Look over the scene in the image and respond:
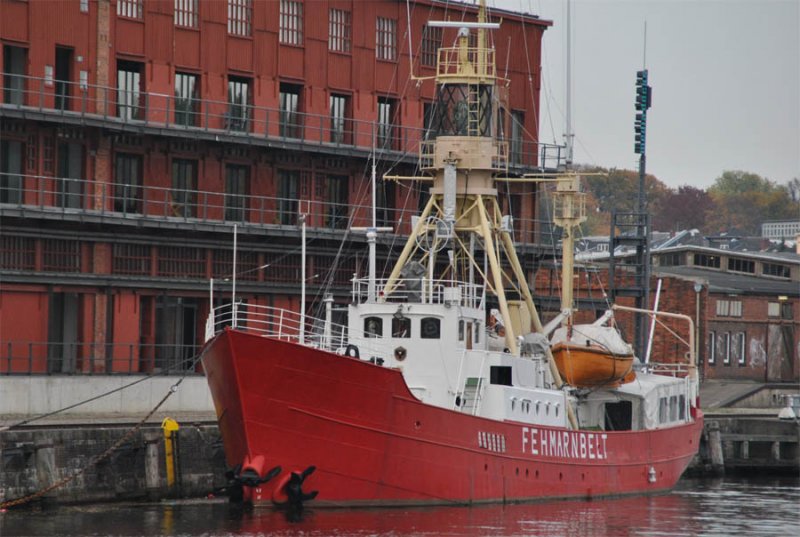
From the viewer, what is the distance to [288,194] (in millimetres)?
68875

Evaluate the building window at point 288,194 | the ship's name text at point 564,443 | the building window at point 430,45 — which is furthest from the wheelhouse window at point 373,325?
the building window at point 430,45

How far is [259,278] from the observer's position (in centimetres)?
6619

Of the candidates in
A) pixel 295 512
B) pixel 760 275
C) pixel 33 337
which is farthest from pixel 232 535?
pixel 760 275

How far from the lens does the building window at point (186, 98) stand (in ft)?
213

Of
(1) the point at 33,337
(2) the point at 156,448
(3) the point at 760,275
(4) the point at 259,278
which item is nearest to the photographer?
(2) the point at 156,448

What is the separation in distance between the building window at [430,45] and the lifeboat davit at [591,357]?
1939cm

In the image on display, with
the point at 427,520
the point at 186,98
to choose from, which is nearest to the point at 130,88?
the point at 186,98

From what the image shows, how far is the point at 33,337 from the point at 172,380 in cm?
508

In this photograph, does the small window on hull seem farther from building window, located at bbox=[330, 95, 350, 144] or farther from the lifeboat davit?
building window, located at bbox=[330, 95, 350, 144]

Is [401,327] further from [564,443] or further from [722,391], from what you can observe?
[722,391]

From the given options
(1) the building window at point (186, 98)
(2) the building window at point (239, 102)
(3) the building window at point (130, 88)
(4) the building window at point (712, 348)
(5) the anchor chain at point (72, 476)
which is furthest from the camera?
(4) the building window at point (712, 348)

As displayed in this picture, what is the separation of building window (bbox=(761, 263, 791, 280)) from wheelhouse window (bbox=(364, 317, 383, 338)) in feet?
180

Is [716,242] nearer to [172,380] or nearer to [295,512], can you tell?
[172,380]

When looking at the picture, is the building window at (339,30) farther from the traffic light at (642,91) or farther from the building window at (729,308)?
the building window at (729,308)
